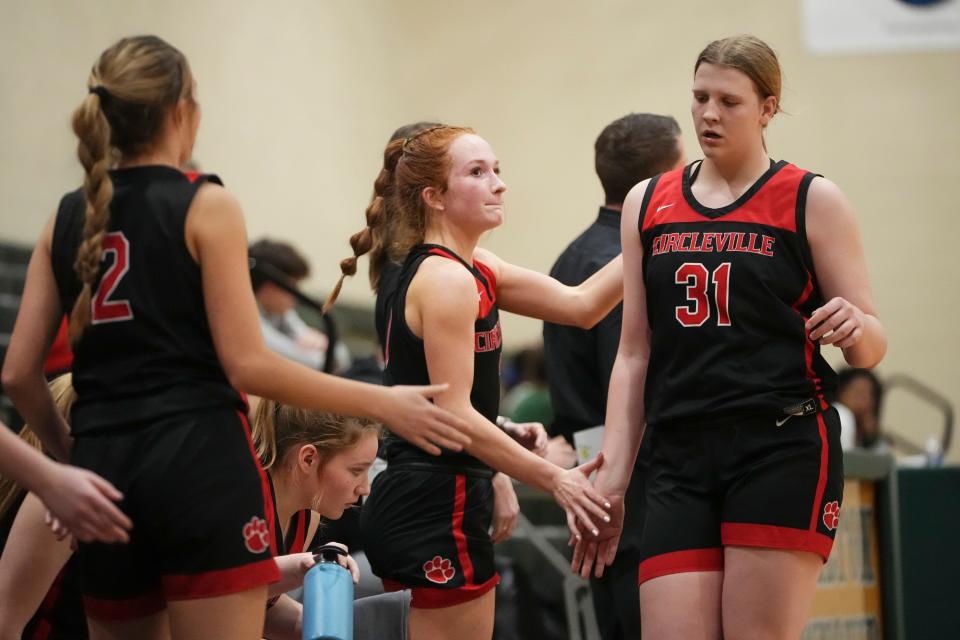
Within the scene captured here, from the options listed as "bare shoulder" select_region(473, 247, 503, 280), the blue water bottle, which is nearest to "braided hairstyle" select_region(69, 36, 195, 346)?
the blue water bottle

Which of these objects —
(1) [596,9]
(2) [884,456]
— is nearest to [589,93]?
(1) [596,9]

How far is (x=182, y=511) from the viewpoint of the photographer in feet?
6.91

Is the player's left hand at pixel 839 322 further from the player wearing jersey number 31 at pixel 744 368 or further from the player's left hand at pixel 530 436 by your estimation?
the player's left hand at pixel 530 436

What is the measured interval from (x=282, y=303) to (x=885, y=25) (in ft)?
18.6

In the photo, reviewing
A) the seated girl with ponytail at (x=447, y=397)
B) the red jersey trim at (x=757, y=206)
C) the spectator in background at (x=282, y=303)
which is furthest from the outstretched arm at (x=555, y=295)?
the spectator in background at (x=282, y=303)

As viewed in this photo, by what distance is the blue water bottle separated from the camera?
2470mm

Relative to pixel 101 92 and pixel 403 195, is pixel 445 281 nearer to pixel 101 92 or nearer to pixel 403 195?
pixel 403 195

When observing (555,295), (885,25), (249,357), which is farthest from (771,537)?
(885,25)

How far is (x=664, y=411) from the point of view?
2.66m

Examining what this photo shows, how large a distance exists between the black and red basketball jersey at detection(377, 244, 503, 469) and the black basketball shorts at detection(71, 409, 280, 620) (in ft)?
2.36

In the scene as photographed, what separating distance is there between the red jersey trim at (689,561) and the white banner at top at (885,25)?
7846mm

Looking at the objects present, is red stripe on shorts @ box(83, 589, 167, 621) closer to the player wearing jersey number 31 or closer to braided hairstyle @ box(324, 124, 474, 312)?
braided hairstyle @ box(324, 124, 474, 312)

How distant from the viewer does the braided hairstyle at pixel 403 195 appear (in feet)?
9.89

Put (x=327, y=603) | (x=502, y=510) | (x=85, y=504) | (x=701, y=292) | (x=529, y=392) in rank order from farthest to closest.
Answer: (x=529, y=392)
(x=502, y=510)
(x=701, y=292)
(x=327, y=603)
(x=85, y=504)
